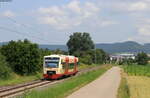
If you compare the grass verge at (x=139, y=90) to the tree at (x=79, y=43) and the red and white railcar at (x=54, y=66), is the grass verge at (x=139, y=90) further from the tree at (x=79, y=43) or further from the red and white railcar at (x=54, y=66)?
the tree at (x=79, y=43)

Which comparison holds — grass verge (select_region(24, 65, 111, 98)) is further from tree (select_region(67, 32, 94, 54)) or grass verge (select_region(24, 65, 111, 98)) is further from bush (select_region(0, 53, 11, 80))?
tree (select_region(67, 32, 94, 54))

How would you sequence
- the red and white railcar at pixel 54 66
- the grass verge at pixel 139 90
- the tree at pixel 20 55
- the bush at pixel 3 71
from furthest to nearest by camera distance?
the tree at pixel 20 55, the red and white railcar at pixel 54 66, the bush at pixel 3 71, the grass verge at pixel 139 90

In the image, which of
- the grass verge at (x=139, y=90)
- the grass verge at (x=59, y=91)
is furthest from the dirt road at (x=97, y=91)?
the grass verge at (x=139, y=90)

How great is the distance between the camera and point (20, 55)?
49.2 m

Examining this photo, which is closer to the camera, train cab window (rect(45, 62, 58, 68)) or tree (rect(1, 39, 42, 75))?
train cab window (rect(45, 62, 58, 68))

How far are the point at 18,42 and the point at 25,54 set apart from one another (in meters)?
2.01

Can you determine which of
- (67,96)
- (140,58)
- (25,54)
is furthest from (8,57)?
(140,58)

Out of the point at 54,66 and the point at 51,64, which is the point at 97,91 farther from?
the point at 51,64

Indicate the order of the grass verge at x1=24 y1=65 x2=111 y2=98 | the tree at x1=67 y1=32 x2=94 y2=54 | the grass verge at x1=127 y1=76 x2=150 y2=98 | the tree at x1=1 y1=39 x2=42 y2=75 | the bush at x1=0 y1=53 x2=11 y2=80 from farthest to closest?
1. the tree at x1=67 y1=32 x2=94 y2=54
2. the tree at x1=1 y1=39 x2=42 y2=75
3. the bush at x1=0 y1=53 x2=11 y2=80
4. the grass verge at x1=127 y1=76 x2=150 y2=98
5. the grass verge at x1=24 y1=65 x2=111 y2=98

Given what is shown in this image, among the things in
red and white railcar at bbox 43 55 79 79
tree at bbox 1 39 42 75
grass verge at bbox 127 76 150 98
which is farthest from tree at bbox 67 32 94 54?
grass verge at bbox 127 76 150 98

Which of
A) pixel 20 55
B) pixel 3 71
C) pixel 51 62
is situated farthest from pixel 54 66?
pixel 20 55

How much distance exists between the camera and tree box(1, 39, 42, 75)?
49.2 metres

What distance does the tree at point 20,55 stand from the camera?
49156 millimetres

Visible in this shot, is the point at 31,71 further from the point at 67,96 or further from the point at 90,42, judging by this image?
the point at 90,42
